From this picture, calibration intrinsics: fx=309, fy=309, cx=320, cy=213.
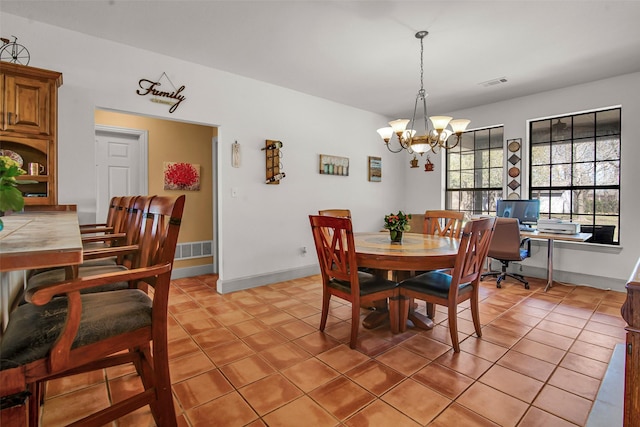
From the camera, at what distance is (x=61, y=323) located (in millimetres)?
1149

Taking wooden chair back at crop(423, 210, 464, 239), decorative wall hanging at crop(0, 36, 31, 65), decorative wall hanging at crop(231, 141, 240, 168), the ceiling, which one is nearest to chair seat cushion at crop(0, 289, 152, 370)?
the ceiling

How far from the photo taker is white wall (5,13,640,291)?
2.81 meters

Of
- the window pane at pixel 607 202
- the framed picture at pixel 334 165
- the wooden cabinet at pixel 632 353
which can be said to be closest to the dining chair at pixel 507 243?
the window pane at pixel 607 202

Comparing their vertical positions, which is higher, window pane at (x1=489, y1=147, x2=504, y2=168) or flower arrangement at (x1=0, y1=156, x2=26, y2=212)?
window pane at (x1=489, y1=147, x2=504, y2=168)

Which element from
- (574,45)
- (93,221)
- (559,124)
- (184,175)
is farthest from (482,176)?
(93,221)

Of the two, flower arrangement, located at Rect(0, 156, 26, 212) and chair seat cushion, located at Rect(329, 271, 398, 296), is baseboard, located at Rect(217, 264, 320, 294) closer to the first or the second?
chair seat cushion, located at Rect(329, 271, 398, 296)

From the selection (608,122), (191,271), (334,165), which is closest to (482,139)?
(608,122)

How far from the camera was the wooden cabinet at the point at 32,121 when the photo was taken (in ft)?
7.38

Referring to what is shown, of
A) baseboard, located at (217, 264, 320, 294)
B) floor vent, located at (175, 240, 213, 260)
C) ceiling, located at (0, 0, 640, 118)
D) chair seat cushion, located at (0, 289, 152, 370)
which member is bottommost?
baseboard, located at (217, 264, 320, 294)

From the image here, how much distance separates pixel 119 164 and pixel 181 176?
0.76 m

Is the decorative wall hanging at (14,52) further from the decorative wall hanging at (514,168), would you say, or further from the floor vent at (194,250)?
the decorative wall hanging at (514,168)

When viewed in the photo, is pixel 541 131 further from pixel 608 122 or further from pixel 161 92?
pixel 161 92

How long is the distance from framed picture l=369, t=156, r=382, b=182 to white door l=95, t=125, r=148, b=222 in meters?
3.47

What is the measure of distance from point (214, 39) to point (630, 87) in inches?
189
